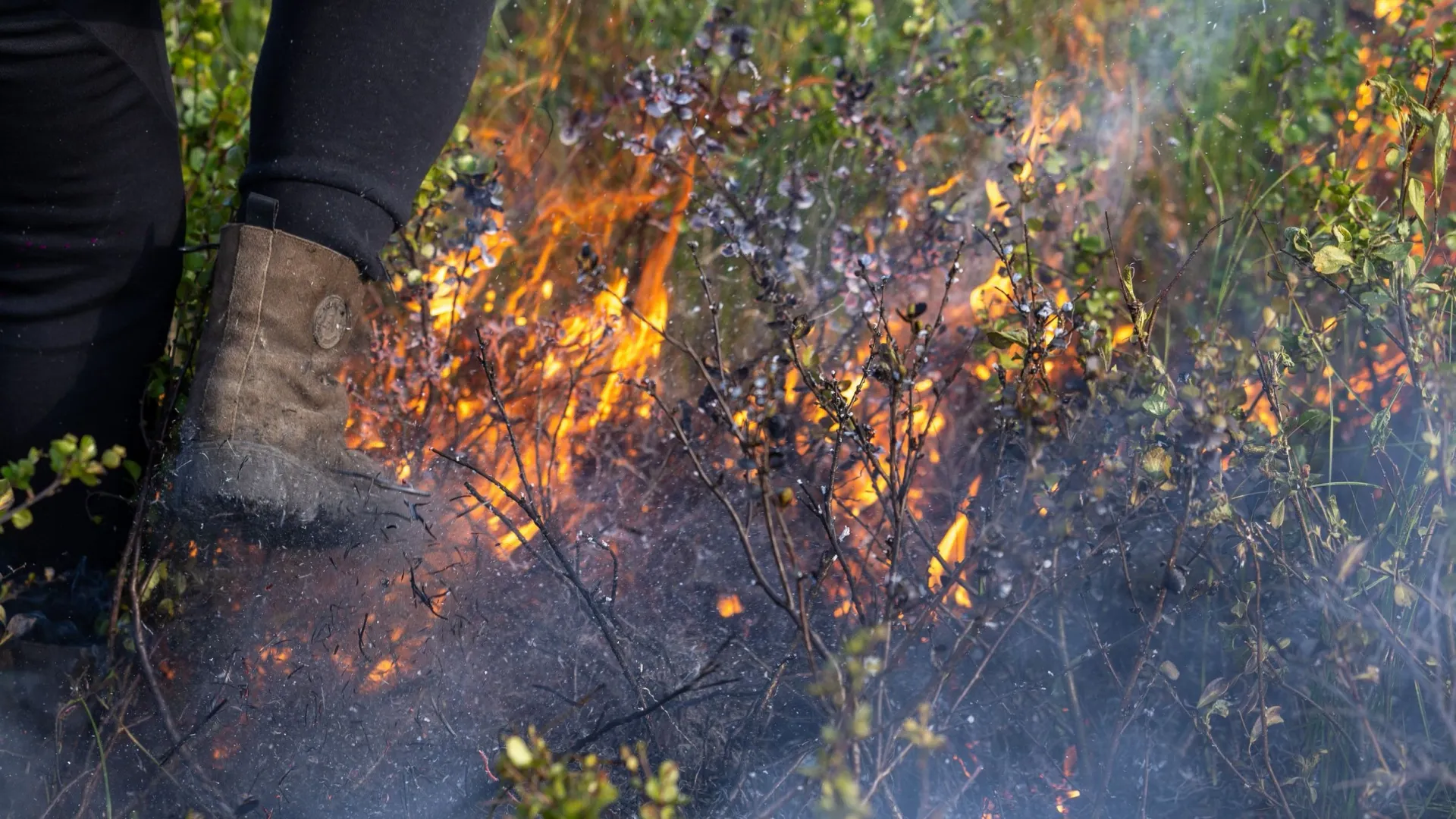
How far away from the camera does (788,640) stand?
5.85 ft

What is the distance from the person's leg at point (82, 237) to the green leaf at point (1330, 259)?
160cm

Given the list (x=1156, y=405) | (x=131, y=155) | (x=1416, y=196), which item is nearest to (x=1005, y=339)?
(x=1156, y=405)

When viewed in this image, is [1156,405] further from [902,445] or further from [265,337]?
[265,337]

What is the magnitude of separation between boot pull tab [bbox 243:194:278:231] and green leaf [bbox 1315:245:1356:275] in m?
1.37

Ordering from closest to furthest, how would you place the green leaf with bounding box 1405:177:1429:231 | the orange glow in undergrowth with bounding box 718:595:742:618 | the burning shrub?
the green leaf with bounding box 1405:177:1429:231, the burning shrub, the orange glow in undergrowth with bounding box 718:595:742:618

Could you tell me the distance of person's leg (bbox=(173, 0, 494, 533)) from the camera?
1.59m

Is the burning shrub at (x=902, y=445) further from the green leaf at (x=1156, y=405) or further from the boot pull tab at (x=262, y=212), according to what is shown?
the boot pull tab at (x=262, y=212)

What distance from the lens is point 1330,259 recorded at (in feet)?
4.62

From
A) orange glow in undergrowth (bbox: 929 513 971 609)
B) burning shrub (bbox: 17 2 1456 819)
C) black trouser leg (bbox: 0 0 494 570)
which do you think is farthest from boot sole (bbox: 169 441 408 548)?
orange glow in undergrowth (bbox: 929 513 971 609)

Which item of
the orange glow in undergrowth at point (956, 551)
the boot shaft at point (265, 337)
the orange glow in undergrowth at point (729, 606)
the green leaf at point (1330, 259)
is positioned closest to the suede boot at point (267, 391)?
the boot shaft at point (265, 337)

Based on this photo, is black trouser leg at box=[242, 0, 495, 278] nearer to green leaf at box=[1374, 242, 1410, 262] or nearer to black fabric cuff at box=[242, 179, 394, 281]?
black fabric cuff at box=[242, 179, 394, 281]

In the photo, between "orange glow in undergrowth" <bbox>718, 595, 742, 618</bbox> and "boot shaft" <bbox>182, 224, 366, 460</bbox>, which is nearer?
"boot shaft" <bbox>182, 224, 366, 460</bbox>

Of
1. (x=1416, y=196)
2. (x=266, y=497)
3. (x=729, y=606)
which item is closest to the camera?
(x=1416, y=196)

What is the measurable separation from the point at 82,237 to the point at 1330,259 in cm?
167
